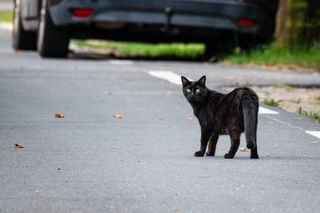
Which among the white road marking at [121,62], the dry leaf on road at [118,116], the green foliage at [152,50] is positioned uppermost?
the dry leaf on road at [118,116]

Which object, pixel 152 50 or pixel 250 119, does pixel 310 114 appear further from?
pixel 152 50

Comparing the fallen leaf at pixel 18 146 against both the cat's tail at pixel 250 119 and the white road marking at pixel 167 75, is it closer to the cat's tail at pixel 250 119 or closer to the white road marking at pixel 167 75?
the cat's tail at pixel 250 119

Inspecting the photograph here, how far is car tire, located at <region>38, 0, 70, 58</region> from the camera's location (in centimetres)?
1856

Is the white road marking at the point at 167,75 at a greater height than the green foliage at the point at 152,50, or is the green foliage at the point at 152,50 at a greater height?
the white road marking at the point at 167,75

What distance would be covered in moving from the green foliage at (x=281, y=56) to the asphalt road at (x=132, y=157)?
3.88 metres

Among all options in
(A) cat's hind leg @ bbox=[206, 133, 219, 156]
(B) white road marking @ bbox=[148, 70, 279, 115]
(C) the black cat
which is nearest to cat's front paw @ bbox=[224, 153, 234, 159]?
(C) the black cat

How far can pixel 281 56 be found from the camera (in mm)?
19047

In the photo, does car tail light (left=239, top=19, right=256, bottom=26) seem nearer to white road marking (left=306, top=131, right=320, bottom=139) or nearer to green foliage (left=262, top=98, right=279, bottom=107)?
green foliage (left=262, top=98, right=279, bottom=107)

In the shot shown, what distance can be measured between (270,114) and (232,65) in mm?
7414

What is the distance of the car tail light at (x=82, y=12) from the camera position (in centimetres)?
1775

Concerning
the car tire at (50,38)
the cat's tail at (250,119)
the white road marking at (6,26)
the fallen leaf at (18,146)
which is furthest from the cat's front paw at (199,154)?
the white road marking at (6,26)

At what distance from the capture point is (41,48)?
19.1 m

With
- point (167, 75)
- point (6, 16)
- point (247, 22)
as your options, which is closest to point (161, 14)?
point (247, 22)

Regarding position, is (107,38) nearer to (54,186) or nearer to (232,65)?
(232,65)
